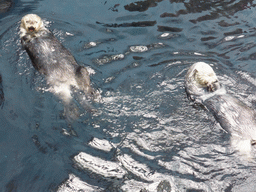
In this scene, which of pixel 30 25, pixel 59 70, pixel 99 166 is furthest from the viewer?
pixel 30 25

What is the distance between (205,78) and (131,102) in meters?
1.35

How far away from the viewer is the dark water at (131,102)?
3688 mm

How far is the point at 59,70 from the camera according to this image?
4.91m

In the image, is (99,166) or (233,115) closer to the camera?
(99,166)

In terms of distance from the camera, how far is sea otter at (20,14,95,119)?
4.71m

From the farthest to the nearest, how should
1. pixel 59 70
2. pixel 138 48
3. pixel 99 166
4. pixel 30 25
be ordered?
pixel 138 48 < pixel 30 25 < pixel 59 70 < pixel 99 166

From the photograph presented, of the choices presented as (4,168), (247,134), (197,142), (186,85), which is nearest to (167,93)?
(186,85)

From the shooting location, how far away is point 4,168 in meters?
3.89

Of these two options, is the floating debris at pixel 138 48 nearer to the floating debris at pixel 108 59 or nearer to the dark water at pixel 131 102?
the dark water at pixel 131 102

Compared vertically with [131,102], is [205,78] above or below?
above

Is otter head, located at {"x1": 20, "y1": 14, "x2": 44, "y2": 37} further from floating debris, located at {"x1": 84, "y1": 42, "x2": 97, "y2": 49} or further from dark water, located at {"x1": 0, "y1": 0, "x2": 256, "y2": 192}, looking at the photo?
floating debris, located at {"x1": 84, "y1": 42, "x2": 97, "y2": 49}

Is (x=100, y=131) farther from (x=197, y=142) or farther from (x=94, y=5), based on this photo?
(x=94, y=5)

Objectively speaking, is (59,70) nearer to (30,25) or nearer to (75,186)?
(30,25)

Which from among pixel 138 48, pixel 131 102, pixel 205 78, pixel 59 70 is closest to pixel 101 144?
pixel 131 102
